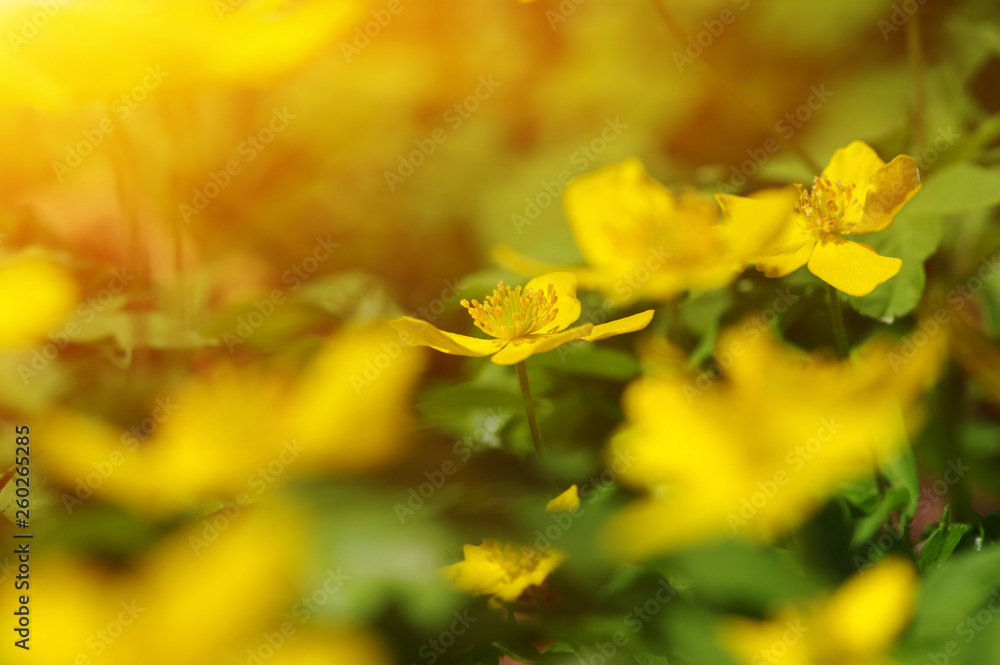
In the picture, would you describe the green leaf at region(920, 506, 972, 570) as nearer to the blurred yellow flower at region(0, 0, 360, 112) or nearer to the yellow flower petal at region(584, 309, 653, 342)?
the yellow flower petal at region(584, 309, 653, 342)

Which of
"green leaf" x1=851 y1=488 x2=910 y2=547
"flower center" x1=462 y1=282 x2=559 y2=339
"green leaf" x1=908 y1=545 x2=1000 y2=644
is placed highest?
"flower center" x1=462 y1=282 x2=559 y2=339

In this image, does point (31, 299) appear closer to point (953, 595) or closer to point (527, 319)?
point (527, 319)

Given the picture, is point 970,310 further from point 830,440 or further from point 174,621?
point 174,621

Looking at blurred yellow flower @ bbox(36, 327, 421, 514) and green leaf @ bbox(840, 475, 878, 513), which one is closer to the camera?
blurred yellow flower @ bbox(36, 327, 421, 514)

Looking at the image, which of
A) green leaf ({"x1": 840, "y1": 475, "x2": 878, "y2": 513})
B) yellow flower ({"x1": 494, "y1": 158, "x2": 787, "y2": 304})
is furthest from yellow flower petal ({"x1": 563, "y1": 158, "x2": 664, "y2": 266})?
green leaf ({"x1": 840, "y1": 475, "x2": 878, "y2": 513})

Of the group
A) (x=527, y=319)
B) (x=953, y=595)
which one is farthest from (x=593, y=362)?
(x=953, y=595)

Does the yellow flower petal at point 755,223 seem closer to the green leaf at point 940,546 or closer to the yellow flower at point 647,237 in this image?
the yellow flower at point 647,237

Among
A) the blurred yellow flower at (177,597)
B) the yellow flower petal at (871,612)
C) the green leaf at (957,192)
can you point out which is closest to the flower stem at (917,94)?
the green leaf at (957,192)

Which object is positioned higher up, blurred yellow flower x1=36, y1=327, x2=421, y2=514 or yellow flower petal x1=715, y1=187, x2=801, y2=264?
yellow flower petal x1=715, y1=187, x2=801, y2=264
